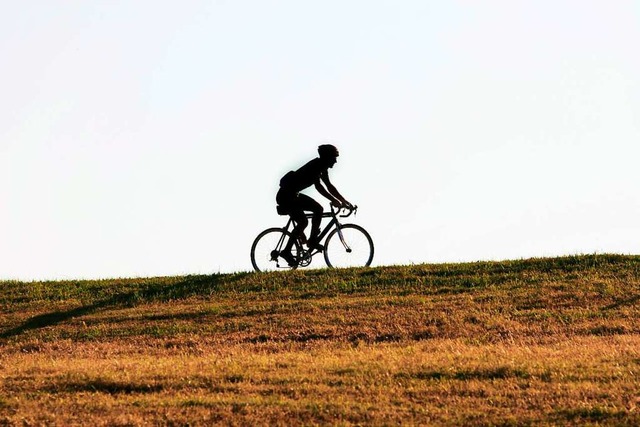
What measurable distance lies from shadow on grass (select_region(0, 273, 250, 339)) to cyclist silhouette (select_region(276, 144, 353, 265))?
179 centimetres

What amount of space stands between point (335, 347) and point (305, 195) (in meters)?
4.89

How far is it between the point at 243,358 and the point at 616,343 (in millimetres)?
5383

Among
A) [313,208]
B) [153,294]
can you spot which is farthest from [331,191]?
[153,294]

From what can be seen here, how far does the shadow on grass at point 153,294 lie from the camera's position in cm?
2064

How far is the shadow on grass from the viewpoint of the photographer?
67.7 ft

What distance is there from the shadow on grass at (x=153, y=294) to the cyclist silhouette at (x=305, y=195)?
179cm

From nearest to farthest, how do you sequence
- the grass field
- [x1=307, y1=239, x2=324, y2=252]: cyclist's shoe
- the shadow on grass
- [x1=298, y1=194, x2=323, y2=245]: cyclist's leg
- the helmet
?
1. the grass field
2. the shadow on grass
3. the helmet
4. [x1=298, y1=194, x2=323, y2=245]: cyclist's leg
5. [x1=307, y1=239, x2=324, y2=252]: cyclist's shoe

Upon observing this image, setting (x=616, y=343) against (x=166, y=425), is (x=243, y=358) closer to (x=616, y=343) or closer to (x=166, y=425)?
(x=166, y=425)

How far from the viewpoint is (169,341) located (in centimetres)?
1817

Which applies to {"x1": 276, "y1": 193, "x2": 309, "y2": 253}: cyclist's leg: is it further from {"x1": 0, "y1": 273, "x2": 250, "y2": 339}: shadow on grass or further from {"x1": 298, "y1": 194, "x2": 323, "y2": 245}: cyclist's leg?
{"x1": 0, "y1": 273, "x2": 250, "y2": 339}: shadow on grass

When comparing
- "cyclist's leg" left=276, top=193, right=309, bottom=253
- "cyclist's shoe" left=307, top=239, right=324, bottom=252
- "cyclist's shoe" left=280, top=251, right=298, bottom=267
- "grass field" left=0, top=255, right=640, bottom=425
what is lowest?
"grass field" left=0, top=255, right=640, bottom=425

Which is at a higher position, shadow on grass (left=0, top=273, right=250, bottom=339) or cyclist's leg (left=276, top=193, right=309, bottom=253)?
cyclist's leg (left=276, top=193, right=309, bottom=253)

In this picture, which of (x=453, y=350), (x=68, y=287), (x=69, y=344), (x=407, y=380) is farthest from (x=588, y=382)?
(x=68, y=287)

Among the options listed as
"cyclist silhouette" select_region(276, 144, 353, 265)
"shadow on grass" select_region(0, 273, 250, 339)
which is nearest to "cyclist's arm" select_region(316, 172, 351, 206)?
"cyclist silhouette" select_region(276, 144, 353, 265)
